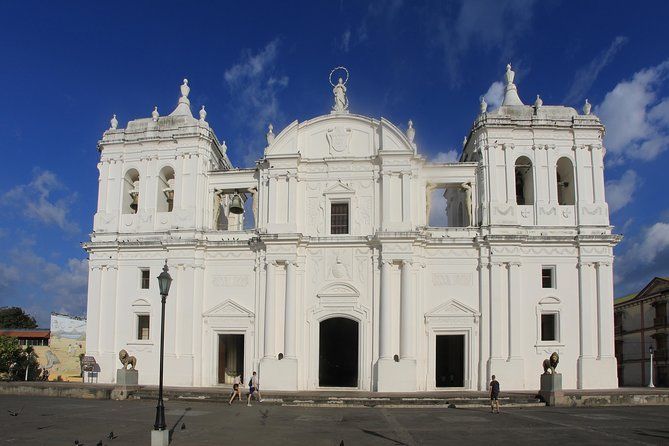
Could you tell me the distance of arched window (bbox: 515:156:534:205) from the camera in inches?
1345

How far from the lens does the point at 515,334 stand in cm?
3158

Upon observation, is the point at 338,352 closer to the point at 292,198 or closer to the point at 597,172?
the point at 292,198

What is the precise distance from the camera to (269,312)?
32.2m

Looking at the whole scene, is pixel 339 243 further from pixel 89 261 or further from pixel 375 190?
pixel 89 261

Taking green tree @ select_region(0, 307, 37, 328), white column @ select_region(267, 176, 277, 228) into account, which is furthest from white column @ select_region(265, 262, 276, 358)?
green tree @ select_region(0, 307, 37, 328)

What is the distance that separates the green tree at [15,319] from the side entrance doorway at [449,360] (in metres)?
60.1

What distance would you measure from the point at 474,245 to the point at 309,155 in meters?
9.78

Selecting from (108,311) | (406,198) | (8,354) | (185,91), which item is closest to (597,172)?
(406,198)

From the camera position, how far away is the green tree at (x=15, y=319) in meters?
76.6

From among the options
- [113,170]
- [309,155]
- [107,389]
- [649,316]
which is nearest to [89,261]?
[113,170]

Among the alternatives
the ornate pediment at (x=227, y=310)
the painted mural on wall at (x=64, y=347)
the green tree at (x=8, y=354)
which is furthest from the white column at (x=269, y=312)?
the painted mural on wall at (x=64, y=347)

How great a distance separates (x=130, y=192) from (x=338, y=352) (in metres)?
14.7

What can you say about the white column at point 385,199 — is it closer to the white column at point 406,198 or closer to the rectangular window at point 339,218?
the white column at point 406,198

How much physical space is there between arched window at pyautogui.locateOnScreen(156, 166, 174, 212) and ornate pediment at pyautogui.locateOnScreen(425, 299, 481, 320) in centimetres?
1554
